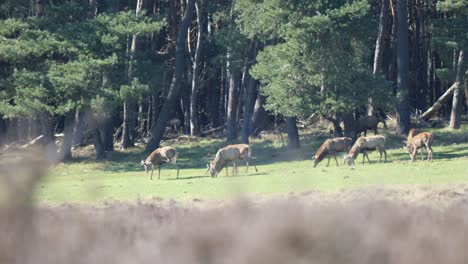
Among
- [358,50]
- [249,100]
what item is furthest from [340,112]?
[249,100]

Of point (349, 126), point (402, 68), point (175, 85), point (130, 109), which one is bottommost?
point (349, 126)

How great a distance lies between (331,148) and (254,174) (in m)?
5.92

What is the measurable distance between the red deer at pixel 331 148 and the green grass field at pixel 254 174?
380 mm

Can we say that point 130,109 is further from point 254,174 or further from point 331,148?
point 254,174

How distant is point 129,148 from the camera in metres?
49.8

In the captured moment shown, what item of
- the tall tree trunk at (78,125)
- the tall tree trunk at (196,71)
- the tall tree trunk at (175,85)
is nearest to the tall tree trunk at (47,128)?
the tall tree trunk at (78,125)

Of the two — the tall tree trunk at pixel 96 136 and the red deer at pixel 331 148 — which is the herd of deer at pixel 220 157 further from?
the tall tree trunk at pixel 96 136

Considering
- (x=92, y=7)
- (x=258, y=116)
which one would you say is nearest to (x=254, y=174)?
(x=92, y=7)

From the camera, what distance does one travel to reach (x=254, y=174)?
3334 cm

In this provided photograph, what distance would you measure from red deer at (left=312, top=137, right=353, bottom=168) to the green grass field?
0.38 m

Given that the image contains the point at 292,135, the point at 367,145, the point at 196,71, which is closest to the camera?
the point at 367,145

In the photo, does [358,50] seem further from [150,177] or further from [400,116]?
[150,177]

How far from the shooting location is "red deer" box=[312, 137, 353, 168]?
3791 cm

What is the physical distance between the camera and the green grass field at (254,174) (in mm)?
23750
